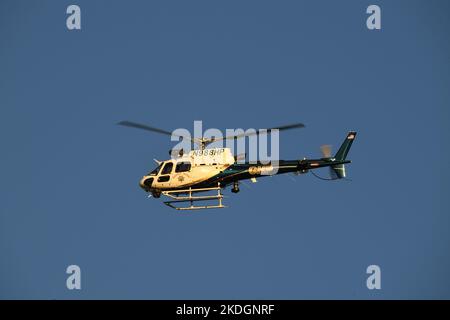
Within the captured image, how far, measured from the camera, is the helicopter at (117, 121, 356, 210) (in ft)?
113

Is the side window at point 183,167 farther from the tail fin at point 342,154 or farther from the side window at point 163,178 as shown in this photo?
the tail fin at point 342,154

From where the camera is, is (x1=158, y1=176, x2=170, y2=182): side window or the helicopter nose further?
the helicopter nose

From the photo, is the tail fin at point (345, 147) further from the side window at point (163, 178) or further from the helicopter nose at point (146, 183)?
the helicopter nose at point (146, 183)

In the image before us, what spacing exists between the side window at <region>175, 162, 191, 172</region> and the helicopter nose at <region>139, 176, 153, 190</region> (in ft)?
3.59

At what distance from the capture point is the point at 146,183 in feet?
119

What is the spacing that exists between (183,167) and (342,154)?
543 centimetres

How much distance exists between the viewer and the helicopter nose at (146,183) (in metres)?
36.1

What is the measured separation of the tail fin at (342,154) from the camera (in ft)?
114

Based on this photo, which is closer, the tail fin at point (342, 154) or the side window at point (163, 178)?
the tail fin at point (342, 154)

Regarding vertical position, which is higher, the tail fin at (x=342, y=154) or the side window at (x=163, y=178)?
the tail fin at (x=342, y=154)

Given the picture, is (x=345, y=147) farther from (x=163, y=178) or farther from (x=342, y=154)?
(x=163, y=178)

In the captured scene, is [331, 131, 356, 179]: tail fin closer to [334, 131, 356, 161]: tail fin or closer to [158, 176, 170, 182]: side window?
[334, 131, 356, 161]: tail fin
